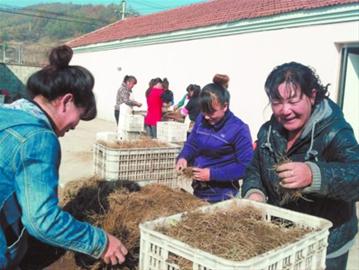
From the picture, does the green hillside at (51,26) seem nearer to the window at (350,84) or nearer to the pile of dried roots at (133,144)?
the window at (350,84)

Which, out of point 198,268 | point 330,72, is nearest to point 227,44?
point 330,72

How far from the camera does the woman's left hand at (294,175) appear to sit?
5.81 ft

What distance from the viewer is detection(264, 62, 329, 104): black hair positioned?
204cm

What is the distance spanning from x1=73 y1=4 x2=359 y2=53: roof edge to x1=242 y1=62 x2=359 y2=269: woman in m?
6.75

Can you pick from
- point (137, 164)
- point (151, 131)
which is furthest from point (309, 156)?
point (151, 131)

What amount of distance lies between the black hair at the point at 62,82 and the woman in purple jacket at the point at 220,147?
1468mm

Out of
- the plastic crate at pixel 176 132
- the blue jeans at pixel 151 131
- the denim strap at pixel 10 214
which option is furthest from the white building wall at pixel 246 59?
the denim strap at pixel 10 214

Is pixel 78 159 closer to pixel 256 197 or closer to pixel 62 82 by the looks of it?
pixel 256 197

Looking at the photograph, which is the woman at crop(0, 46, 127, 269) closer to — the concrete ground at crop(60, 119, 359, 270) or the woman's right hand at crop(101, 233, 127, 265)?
the woman's right hand at crop(101, 233, 127, 265)

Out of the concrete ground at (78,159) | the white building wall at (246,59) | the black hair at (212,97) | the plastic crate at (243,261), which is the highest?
the white building wall at (246,59)

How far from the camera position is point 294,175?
5.82 ft

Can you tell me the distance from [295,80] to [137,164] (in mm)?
2292

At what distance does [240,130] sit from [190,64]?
33.6ft

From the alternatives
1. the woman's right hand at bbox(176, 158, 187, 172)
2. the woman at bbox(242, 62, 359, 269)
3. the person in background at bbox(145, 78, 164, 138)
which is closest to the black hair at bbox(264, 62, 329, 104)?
the woman at bbox(242, 62, 359, 269)
